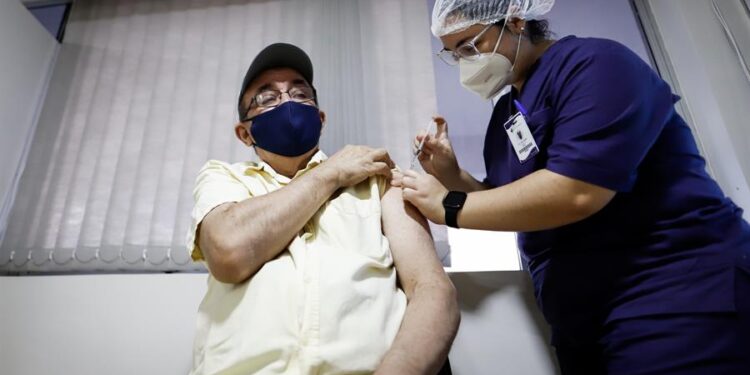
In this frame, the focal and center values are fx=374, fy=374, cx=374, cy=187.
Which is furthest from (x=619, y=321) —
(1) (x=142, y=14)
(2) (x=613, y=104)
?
A: (1) (x=142, y=14)

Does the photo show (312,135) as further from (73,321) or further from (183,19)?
(183,19)

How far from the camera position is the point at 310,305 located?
2.51 feet

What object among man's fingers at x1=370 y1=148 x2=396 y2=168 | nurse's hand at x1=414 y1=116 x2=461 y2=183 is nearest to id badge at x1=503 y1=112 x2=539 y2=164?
nurse's hand at x1=414 y1=116 x2=461 y2=183

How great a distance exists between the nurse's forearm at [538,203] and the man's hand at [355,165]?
0.30 metres

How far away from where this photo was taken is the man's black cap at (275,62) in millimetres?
1225

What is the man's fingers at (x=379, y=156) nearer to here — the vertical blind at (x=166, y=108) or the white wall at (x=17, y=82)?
the vertical blind at (x=166, y=108)

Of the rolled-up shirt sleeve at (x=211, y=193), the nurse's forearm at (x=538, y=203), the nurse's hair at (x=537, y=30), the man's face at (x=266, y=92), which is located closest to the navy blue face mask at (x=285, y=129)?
the man's face at (x=266, y=92)

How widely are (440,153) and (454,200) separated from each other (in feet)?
1.00

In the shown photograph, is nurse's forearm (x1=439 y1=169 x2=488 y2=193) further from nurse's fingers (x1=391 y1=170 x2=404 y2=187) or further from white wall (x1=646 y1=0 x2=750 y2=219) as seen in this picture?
white wall (x1=646 y1=0 x2=750 y2=219)

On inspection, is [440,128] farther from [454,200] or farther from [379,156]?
[454,200]

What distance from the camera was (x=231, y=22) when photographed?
1885 mm

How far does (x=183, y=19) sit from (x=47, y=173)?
964 mm

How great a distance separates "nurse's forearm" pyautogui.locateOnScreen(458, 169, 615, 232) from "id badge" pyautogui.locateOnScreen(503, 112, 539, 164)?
0.12 m

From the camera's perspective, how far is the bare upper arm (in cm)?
86
